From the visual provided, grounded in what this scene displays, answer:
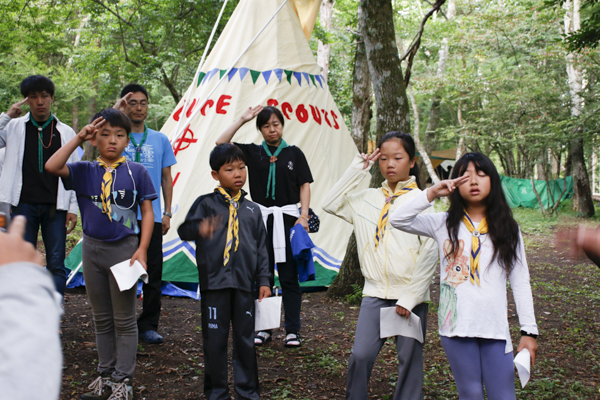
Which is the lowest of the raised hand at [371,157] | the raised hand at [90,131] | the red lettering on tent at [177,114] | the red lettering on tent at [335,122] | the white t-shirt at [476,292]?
the white t-shirt at [476,292]

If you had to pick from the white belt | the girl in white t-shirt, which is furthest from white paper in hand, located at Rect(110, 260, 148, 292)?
the girl in white t-shirt

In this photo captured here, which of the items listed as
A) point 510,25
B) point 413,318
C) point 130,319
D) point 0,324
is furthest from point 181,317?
point 510,25

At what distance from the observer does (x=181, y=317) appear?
15.5 ft

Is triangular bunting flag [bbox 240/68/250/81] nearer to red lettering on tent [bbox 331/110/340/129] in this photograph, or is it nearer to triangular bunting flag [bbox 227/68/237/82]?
triangular bunting flag [bbox 227/68/237/82]

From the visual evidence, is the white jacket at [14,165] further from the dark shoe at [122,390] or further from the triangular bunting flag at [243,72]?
the triangular bunting flag at [243,72]

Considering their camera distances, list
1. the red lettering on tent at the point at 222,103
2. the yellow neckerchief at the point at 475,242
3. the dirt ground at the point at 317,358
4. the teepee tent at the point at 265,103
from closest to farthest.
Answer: the yellow neckerchief at the point at 475,242, the dirt ground at the point at 317,358, the teepee tent at the point at 265,103, the red lettering on tent at the point at 222,103

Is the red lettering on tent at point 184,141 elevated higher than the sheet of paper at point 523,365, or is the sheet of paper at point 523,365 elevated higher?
the red lettering on tent at point 184,141

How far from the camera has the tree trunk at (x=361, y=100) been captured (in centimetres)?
998

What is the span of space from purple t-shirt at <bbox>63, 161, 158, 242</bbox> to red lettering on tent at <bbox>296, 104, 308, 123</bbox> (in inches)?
148

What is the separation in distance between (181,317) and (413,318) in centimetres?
287

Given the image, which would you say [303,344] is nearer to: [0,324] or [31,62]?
[0,324]

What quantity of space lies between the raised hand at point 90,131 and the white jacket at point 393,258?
1539 millimetres

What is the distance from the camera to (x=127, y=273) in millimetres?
2715

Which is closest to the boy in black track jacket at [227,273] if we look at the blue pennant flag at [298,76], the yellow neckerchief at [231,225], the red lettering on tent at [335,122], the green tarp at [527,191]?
the yellow neckerchief at [231,225]
